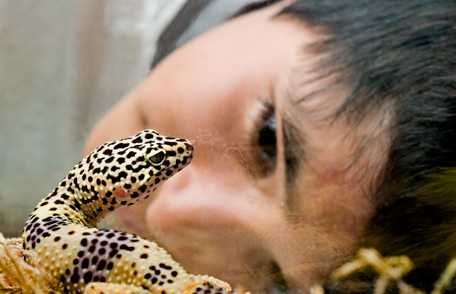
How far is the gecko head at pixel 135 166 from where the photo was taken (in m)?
0.62

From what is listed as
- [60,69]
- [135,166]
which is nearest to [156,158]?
[135,166]

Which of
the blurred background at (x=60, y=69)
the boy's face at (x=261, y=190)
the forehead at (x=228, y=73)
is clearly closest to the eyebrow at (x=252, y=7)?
the forehead at (x=228, y=73)

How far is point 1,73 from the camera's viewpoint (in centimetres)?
162

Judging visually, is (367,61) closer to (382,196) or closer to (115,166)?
(382,196)

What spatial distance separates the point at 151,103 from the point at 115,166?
0.12 meters

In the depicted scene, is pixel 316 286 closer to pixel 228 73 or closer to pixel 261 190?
pixel 261 190

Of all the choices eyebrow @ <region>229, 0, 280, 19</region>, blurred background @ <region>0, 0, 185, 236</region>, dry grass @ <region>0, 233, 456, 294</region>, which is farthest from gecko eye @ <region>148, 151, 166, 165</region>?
blurred background @ <region>0, 0, 185, 236</region>

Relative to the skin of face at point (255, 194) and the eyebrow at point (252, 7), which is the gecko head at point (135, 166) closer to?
the skin of face at point (255, 194)

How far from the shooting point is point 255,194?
0.62 meters

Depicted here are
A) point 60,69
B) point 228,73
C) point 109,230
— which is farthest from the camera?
point 60,69

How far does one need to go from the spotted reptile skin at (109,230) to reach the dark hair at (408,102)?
155 millimetres

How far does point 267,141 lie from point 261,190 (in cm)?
5

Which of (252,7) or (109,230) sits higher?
(252,7)

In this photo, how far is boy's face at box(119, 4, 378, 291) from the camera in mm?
602
